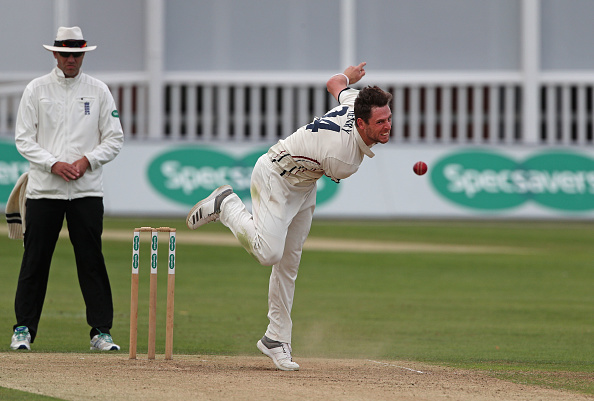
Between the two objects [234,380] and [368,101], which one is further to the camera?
[368,101]

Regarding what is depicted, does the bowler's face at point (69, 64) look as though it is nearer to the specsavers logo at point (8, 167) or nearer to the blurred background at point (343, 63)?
the specsavers logo at point (8, 167)

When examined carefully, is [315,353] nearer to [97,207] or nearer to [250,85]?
[97,207]

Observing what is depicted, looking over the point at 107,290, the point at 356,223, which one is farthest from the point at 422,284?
the point at 356,223

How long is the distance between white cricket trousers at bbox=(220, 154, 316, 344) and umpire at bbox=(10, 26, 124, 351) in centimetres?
108

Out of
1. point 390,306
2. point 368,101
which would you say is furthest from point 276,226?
point 390,306

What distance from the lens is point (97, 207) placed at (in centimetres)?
757

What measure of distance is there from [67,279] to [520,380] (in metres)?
7.58

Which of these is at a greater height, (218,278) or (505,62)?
(505,62)

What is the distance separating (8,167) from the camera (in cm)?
2044

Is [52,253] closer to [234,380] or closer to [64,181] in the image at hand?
[64,181]

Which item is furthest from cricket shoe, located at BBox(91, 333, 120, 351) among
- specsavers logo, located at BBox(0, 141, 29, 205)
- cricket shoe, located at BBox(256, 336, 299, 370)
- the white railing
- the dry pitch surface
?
the white railing

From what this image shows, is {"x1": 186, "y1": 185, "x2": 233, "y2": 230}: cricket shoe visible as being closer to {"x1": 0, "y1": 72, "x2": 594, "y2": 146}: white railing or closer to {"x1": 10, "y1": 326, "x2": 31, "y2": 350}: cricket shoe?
{"x1": 10, "y1": 326, "x2": 31, "y2": 350}: cricket shoe

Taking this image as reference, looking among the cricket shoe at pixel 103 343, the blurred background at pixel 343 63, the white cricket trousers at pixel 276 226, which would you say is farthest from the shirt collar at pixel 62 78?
the blurred background at pixel 343 63

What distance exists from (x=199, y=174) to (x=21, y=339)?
46.2 feet
